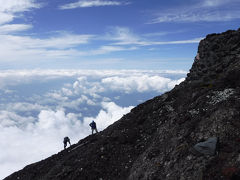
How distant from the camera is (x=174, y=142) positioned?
1878cm

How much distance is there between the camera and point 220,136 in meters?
15.3

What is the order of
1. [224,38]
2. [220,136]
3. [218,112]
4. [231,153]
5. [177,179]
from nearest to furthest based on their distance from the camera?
[231,153] → [177,179] → [220,136] → [218,112] → [224,38]

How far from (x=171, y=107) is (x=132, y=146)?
796 centimetres

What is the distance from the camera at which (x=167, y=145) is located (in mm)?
19172

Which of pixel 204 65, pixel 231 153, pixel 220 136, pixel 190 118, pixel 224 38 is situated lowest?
pixel 231 153

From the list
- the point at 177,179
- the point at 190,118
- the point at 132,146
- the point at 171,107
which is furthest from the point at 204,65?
the point at 177,179

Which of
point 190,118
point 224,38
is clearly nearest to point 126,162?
point 190,118

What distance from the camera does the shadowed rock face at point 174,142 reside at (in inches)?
550

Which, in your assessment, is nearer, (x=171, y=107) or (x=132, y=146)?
(x=132, y=146)

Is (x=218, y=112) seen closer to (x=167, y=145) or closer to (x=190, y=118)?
(x=190, y=118)

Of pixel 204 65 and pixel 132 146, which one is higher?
pixel 204 65

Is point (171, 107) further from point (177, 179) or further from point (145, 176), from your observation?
point (177, 179)

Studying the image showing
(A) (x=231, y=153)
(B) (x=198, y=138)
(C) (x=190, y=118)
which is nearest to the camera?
(A) (x=231, y=153)

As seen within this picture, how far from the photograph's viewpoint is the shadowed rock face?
1397 cm
